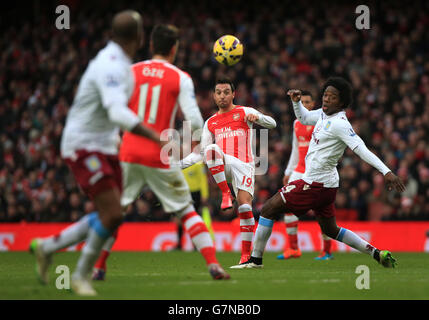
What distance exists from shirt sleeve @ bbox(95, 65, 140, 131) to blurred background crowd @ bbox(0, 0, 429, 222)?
10555 mm

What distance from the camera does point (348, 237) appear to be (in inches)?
360

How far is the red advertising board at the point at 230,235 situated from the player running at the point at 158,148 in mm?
9659

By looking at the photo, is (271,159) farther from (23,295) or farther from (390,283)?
(23,295)

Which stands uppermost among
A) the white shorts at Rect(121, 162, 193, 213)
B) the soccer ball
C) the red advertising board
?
the soccer ball

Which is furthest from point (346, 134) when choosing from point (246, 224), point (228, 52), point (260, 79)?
point (260, 79)

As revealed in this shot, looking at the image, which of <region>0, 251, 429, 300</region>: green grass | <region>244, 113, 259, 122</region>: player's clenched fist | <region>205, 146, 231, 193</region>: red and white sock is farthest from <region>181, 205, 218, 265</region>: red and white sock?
<region>205, 146, 231, 193</region>: red and white sock

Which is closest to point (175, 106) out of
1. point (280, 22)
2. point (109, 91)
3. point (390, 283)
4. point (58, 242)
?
point (109, 91)

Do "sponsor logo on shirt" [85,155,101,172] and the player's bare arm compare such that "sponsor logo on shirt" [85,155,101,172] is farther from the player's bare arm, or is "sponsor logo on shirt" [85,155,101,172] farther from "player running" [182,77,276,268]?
"player running" [182,77,276,268]

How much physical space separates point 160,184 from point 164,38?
4.81 feet

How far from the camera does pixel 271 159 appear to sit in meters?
18.7

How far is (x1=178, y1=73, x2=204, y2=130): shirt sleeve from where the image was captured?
6.71 m

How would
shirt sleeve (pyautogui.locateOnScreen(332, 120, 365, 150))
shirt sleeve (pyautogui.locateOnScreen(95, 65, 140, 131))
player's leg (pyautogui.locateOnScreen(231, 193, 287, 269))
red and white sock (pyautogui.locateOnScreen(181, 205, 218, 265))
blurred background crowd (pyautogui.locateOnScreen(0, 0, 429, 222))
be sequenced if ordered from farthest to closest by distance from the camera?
blurred background crowd (pyautogui.locateOnScreen(0, 0, 429, 222)) → player's leg (pyautogui.locateOnScreen(231, 193, 287, 269)) → shirt sleeve (pyautogui.locateOnScreen(332, 120, 365, 150)) → red and white sock (pyautogui.locateOnScreen(181, 205, 218, 265)) → shirt sleeve (pyautogui.locateOnScreen(95, 65, 140, 131))

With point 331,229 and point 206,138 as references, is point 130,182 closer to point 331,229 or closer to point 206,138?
point 331,229

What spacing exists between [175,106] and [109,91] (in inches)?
52.1
